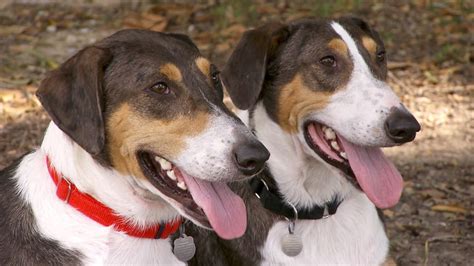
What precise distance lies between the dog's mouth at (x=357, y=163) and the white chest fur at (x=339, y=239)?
289mm

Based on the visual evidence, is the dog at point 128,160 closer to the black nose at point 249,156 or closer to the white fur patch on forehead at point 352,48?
the black nose at point 249,156

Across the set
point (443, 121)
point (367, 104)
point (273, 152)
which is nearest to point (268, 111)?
point (273, 152)

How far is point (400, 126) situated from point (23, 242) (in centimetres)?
179

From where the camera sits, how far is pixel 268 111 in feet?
16.0

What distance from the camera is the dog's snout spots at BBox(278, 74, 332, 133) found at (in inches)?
186

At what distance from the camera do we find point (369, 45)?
16.1ft

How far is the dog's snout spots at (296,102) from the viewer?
4.72m

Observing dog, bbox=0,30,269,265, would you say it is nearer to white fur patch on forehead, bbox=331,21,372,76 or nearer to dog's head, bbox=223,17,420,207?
dog's head, bbox=223,17,420,207

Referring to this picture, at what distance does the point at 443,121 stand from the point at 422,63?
1.24 metres

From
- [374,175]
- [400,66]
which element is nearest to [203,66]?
[374,175]

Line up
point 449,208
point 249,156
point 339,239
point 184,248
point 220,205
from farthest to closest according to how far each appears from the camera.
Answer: point 449,208 < point 339,239 < point 184,248 < point 220,205 < point 249,156

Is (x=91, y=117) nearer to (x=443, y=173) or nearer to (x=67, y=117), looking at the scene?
(x=67, y=117)

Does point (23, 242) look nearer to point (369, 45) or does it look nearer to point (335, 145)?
point (335, 145)

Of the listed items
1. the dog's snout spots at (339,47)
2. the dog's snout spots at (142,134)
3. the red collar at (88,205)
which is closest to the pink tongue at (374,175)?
the dog's snout spots at (339,47)
